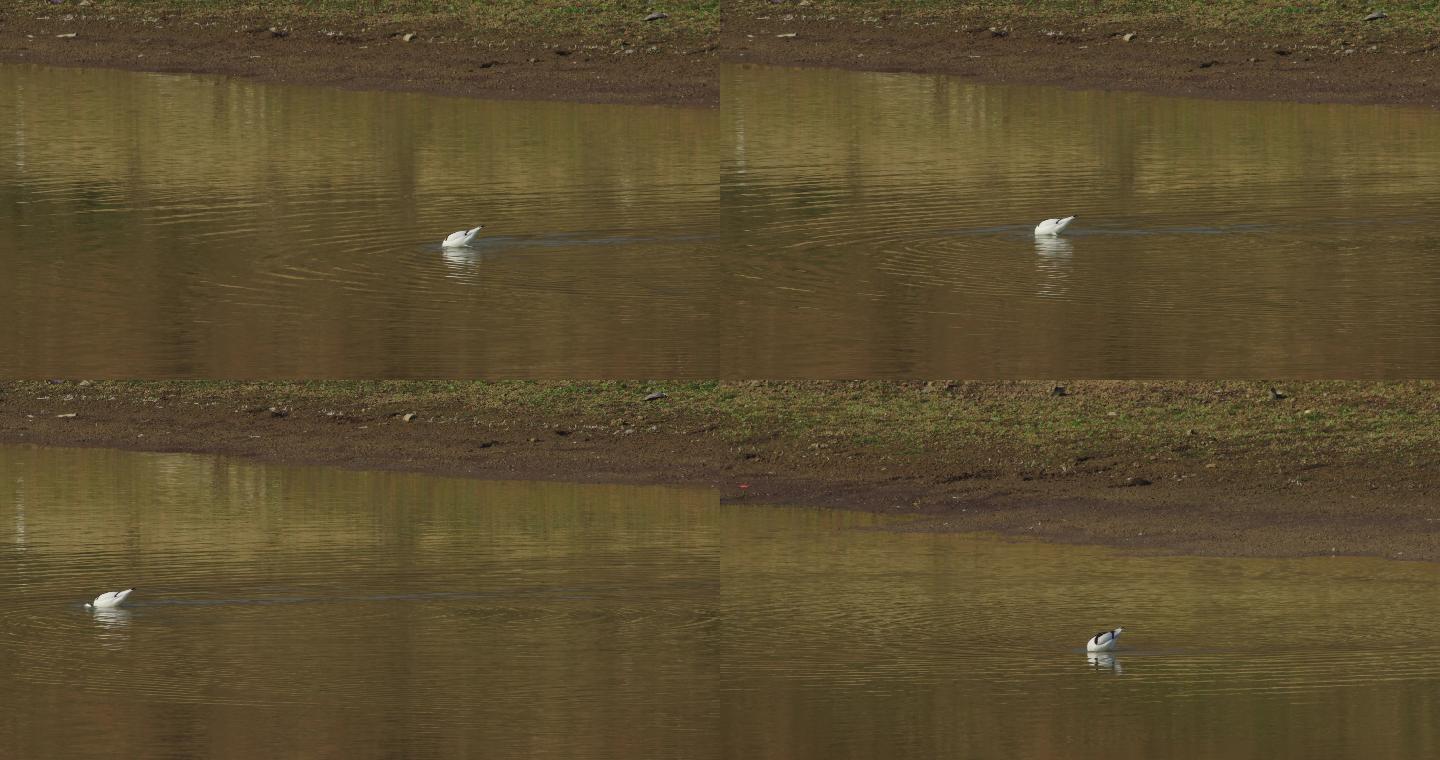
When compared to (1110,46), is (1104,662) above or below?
below

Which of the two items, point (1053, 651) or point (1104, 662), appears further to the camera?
point (1053, 651)

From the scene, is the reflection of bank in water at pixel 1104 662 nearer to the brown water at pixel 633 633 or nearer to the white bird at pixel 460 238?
the brown water at pixel 633 633

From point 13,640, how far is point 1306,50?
18.0 m

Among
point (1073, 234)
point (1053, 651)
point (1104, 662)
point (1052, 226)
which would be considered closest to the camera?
point (1104, 662)

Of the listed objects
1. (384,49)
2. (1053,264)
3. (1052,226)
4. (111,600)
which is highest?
(384,49)

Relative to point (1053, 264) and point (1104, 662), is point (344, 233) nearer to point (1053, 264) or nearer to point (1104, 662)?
point (1053, 264)

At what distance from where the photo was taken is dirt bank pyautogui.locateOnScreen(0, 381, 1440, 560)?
18141 millimetres

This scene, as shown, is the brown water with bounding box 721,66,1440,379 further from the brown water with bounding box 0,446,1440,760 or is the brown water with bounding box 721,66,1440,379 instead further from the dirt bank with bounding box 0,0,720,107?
the brown water with bounding box 0,446,1440,760

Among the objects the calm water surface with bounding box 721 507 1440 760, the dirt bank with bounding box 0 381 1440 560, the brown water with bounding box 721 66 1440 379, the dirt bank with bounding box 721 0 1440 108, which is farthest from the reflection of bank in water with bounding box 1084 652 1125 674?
the dirt bank with bounding box 721 0 1440 108

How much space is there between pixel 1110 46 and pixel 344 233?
13120 millimetres

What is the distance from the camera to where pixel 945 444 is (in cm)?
1945

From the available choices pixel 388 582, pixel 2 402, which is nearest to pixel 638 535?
pixel 388 582

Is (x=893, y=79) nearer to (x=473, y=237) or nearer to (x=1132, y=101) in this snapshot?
(x=1132, y=101)

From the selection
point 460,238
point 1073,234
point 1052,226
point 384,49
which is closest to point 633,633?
point 460,238
